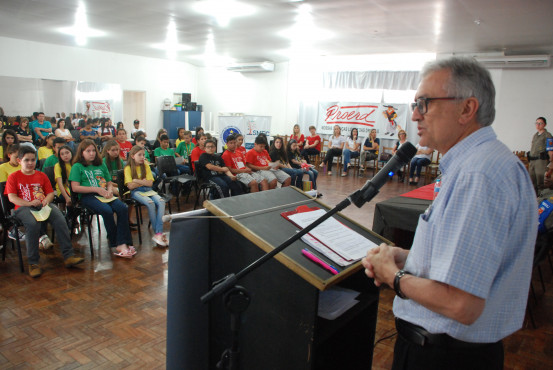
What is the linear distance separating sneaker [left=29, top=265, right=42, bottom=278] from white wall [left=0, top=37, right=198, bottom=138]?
8313 millimetres

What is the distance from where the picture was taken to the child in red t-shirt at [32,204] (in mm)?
3475

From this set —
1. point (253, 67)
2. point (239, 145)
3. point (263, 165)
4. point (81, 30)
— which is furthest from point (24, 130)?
point (253, 67)

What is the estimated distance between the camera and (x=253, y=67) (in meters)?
12.4

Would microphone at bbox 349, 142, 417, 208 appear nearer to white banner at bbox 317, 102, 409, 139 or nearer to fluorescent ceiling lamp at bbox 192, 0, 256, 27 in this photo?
fluorescent ceiling lamp at bbox 192, 0, 256, 27

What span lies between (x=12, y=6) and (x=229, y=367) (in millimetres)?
7958

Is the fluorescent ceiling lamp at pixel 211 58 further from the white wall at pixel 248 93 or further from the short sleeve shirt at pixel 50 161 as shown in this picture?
the short sleeve shirt at pixel 50 161

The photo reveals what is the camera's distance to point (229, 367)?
1211 mm

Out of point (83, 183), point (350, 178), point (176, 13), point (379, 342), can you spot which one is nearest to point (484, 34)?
point (350, 178)

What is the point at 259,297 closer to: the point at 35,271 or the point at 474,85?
the point at 474,85

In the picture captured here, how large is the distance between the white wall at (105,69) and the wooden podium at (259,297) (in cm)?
1057

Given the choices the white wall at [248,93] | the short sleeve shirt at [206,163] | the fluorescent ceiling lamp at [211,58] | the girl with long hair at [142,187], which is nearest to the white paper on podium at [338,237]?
the girl with long hair at [142,187]

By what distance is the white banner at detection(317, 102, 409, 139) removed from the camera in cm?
1083

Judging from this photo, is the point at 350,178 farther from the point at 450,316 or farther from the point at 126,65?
the point at 450,316

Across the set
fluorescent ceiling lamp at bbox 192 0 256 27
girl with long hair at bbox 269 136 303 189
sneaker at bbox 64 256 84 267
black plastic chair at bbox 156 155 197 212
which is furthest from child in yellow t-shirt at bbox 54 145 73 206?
girl with long hair at bbox 269 136 303 189
